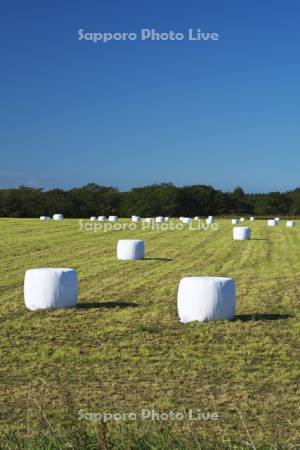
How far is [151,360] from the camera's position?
33.8 ft

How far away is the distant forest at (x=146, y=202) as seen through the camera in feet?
358

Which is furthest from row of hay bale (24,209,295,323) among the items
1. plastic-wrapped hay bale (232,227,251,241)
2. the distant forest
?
the distant forest

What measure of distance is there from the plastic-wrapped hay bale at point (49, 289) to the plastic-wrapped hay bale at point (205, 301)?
2.66 meters

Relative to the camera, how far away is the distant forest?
10912 centimetres

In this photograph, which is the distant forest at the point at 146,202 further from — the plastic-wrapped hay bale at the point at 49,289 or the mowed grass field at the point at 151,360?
the plastic-wrapped hay bale at the point at 49,289

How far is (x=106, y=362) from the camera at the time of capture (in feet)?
33.4

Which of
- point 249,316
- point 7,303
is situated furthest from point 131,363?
point 7,303

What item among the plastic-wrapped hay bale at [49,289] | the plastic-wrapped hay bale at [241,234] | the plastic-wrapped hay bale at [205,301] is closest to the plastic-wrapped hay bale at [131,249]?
the plastic-wrapped hay bale at [49,289]

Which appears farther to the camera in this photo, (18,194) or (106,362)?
(18,194)

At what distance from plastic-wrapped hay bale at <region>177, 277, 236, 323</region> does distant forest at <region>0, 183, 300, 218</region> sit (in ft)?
308

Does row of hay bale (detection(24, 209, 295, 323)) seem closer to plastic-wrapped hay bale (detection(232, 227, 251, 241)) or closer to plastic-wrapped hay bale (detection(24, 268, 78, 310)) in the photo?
plastic-wrapped hay bale (detection(24, 268, 78, 310))

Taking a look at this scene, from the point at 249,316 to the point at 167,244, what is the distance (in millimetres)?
23730

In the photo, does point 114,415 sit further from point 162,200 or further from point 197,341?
point 162,200

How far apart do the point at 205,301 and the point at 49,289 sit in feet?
11.2
